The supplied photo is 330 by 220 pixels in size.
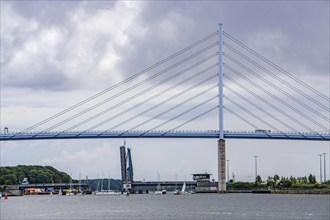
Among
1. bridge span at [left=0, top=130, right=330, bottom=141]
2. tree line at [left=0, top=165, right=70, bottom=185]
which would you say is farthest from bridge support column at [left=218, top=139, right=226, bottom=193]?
tree line at [left=0, top=165, right=70, bottom=185]

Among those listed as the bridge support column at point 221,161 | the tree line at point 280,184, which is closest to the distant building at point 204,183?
the tree line at point 280,184

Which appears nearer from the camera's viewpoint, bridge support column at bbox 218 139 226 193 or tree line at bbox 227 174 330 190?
bridge support column at bbox 218 139 226 193

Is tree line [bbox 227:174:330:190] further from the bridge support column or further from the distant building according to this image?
the bridge support column

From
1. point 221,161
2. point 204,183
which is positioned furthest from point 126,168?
point 221,161

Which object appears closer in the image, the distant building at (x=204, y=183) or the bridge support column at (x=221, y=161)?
the bridge support column at (x=221, y=161)

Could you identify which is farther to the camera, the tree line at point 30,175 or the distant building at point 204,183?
the tree line at point 30,175

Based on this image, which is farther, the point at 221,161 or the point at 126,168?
the point at 126,168

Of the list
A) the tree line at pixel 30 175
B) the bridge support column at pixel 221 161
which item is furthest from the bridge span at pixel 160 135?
the tree line at pixel 30 175

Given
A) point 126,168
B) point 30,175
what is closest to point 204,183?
point 126,168

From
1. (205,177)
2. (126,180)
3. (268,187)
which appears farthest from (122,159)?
(268,187)

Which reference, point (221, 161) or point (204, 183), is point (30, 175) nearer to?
point (204, 183)

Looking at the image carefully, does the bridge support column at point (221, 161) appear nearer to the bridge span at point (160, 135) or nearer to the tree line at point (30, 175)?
the bridge span at point (160, 135)

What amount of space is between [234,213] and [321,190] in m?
71.9

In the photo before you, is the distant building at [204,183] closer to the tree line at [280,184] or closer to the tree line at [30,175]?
the tree line at [280,184]
